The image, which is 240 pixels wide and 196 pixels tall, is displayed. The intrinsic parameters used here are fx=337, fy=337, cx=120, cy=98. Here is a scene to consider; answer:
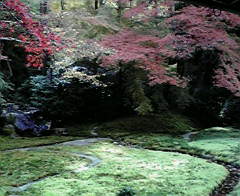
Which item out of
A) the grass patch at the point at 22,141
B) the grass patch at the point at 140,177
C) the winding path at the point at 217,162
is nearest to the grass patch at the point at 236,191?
the winding path at the point at 217,162

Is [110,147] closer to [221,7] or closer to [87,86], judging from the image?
[87,86]

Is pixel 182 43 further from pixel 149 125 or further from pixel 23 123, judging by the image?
pixel 23 123

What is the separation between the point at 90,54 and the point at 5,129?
5546mm

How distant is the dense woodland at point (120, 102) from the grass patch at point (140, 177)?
0.03 metres

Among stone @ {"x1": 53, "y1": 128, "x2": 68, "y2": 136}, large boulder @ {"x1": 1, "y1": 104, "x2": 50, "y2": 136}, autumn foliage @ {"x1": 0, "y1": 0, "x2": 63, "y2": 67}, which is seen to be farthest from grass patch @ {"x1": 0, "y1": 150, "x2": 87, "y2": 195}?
stone @ {"x1": 53, "y1": 128, "x2": 68, "y2": 136}

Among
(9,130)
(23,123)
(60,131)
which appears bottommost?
(60,131)

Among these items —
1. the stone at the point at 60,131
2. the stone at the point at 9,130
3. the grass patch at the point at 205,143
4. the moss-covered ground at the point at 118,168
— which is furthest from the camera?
the stone at the point at 60,131

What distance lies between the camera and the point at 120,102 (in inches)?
813

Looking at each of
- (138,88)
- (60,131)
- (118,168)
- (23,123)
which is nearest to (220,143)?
(138,88)

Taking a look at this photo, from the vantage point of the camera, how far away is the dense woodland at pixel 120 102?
8.86m

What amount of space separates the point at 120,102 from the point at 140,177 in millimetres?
11694

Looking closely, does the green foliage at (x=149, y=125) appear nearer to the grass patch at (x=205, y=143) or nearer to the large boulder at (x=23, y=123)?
the grass patch at (x=205, y=143)

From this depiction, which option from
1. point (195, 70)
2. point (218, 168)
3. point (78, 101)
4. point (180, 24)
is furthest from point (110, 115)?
point (218, 168)

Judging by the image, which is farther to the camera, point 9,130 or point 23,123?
point 23,123
